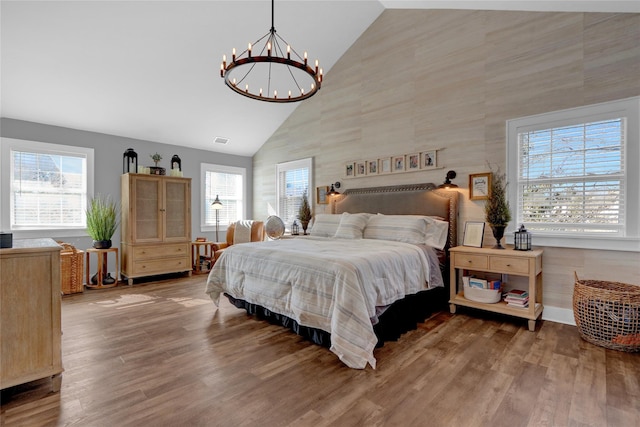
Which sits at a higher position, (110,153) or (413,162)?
(110,153)

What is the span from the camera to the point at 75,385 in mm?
1957

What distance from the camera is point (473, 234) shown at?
3.52 metres

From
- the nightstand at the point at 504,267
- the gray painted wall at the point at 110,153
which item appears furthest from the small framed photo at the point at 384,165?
the gray painted wall at the point at 110,153

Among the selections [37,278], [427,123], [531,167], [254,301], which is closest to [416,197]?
[427,123]

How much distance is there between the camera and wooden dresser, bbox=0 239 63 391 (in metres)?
1.76

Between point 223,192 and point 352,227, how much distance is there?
3627 mm

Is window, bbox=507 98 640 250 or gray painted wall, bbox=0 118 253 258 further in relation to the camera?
gray painted wall, bbox=0 118 253 258

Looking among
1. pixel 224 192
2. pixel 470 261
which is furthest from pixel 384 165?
pixel 224 192

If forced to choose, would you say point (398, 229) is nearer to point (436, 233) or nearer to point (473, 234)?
point (436, 233)

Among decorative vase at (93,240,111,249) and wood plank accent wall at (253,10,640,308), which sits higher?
wood plank accent wall at (253,10,640,308)

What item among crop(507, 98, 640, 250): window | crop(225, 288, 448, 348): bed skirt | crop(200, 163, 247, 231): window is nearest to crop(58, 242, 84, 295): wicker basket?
crop(200, 163, 247, 231): window

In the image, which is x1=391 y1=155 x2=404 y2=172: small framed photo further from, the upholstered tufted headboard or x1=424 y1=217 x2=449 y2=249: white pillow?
x1=424 y1=217 x2=449 y2=249: white pillow

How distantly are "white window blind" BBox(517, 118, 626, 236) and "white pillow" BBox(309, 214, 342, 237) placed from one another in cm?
220

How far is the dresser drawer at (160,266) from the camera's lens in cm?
481
